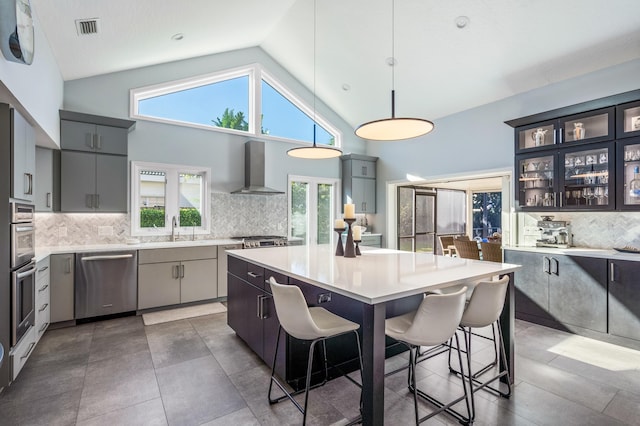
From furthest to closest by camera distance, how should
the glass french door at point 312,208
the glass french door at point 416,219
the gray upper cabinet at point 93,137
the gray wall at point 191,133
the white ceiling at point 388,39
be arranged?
the glass french door at point 416,219, the glass french door at point 312,208, the gray wall at point 191,133, the gray upper cabinet at point 93,137, the white ceiling at point 388,39

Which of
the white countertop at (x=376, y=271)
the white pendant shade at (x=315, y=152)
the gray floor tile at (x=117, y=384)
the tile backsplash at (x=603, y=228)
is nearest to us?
the white countertop at (x=376, y=271)

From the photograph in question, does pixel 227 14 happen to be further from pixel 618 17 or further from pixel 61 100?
pixel 618 17

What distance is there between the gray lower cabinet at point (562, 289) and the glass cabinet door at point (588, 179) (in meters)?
0.65

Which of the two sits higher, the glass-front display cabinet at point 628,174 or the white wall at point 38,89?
the white wall at point 38,89

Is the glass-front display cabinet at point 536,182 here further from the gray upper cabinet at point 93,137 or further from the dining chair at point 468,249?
the gray upper cabinet at point 93,137

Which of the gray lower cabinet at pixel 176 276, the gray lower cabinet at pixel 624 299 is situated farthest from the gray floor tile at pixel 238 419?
the gray lower cabinet at pixel 624 299

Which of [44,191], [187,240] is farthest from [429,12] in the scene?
[44,191]

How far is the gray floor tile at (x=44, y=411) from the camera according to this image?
203 centimetres

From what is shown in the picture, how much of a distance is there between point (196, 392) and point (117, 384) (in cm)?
66

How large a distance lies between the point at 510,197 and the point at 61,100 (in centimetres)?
616

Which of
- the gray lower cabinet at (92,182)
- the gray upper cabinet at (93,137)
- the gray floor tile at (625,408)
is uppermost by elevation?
the gray upper cabinet at (93,137)

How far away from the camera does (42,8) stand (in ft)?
9.02

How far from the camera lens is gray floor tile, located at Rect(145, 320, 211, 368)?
2.93 metres

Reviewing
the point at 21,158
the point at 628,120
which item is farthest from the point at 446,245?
the point at 21,158
